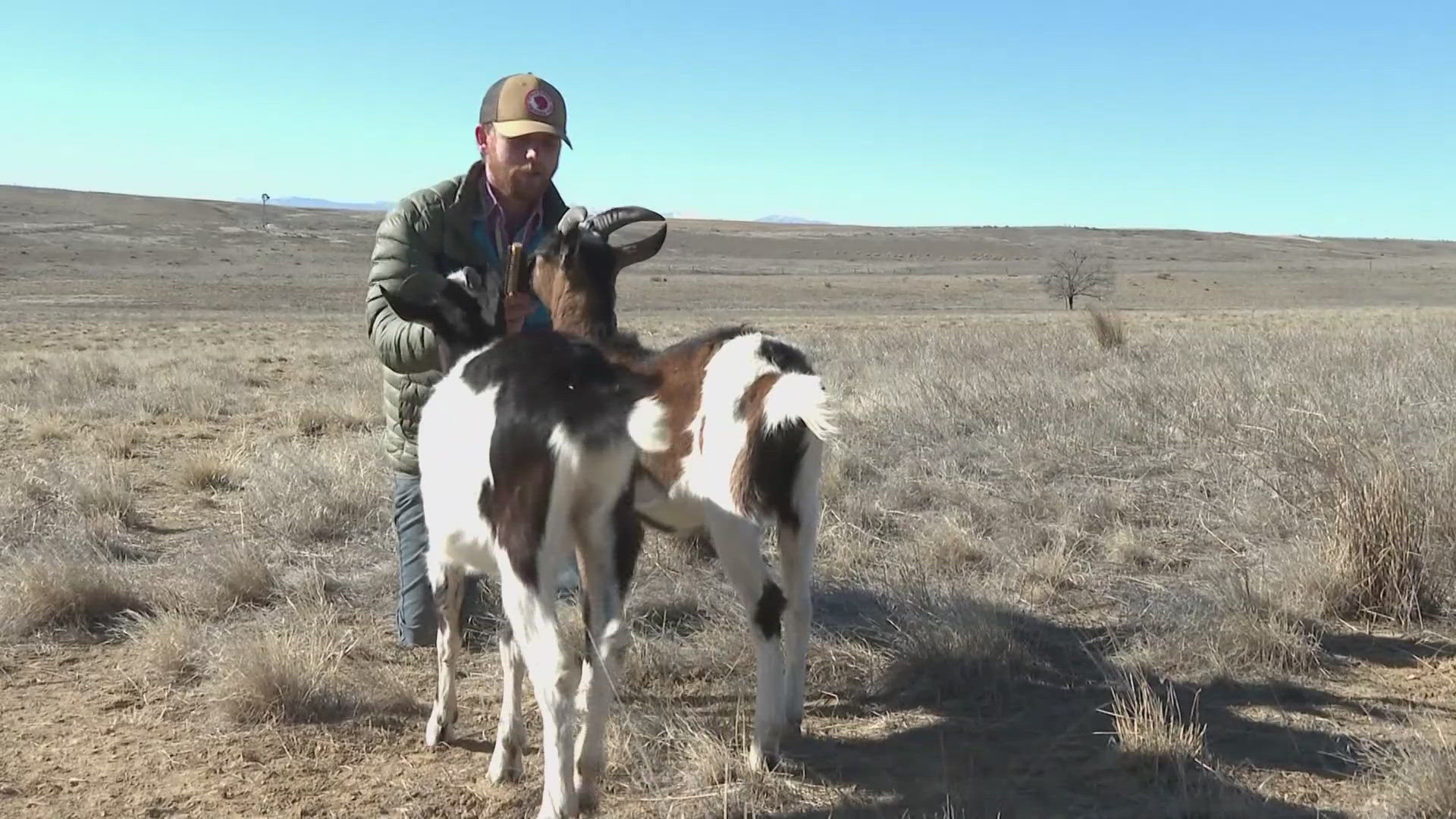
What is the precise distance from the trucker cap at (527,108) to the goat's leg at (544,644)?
1.87m

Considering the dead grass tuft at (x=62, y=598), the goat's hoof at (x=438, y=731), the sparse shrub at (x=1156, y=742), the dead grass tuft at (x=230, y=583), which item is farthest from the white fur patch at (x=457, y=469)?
the dead grass tuft at (x=62, y=598)

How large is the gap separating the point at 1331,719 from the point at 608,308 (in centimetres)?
318

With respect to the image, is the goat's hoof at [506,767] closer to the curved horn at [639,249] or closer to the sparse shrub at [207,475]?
the curved horn at [639,249]

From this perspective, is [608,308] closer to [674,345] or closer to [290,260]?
[674,345]

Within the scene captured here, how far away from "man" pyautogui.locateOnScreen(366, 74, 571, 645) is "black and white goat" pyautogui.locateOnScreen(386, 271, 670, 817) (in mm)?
618

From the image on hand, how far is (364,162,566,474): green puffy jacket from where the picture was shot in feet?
14.4

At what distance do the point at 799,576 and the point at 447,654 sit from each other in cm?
137

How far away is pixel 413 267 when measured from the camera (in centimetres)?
456

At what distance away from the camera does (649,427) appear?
286 centimetres

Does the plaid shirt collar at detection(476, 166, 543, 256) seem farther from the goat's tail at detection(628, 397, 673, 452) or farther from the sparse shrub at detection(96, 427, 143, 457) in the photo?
the sparse shrub at detection(96, 427, 143, 457)

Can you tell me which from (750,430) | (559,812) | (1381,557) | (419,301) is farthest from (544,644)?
(1381,557)

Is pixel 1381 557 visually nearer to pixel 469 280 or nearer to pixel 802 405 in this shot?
pixel 802 405

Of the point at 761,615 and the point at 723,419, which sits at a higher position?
the point at 723,419

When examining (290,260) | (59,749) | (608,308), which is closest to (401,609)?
(59,749)
